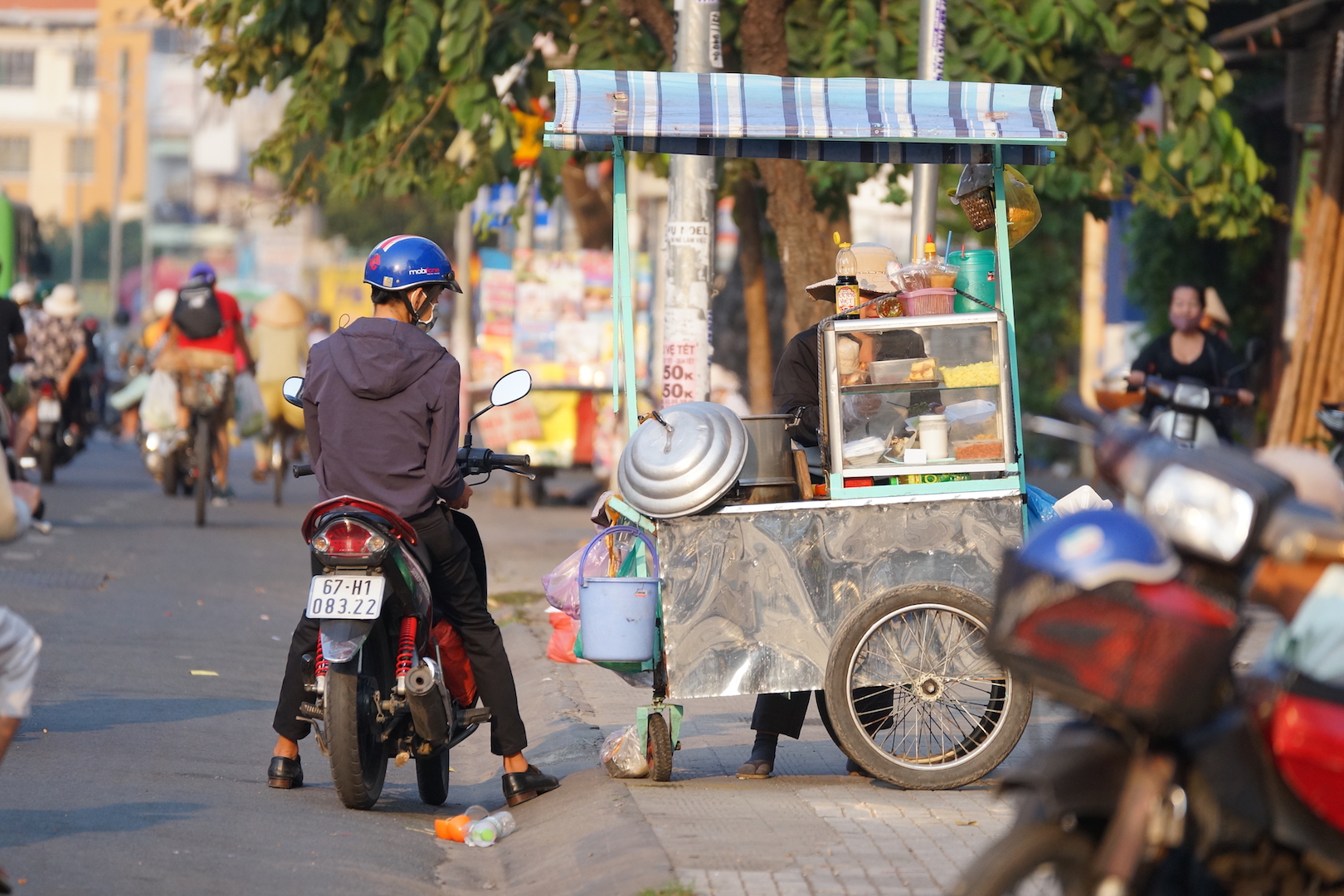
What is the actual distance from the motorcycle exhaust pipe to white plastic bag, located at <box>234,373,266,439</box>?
1106 cm

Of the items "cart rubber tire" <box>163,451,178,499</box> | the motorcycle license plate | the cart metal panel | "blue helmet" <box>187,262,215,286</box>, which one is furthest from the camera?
"cart rubber tire" <box>163,451,178,499</box>

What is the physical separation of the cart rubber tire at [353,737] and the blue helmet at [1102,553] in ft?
9.40

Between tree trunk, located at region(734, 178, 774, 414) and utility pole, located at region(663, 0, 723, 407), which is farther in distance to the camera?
tree trunk, located at region(734, 178, 774, 414)

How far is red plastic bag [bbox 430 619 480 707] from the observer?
636 centimetres

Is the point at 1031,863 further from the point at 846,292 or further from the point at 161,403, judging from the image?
the point at 161,403

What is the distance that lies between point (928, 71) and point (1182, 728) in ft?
20.3

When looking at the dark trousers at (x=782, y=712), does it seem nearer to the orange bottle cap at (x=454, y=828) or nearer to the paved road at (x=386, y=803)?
the paved road at (x=386, y=803)

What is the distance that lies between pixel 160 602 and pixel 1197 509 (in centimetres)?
877

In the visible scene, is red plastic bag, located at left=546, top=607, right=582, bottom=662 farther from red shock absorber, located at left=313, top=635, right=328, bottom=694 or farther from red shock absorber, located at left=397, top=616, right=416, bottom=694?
red shock absorber, located at left=313, top=635, right=328, bottom=694

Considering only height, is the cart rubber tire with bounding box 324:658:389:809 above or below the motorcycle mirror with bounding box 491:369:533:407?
below

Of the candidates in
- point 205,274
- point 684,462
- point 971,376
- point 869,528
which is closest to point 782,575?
point 869,528

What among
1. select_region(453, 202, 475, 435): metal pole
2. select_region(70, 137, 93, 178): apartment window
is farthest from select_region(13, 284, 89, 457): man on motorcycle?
select_region(70, 137, 93, 178): apartment window

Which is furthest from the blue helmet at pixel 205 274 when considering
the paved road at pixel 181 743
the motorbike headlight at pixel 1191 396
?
the motorbike headlight at pixel 1191 396

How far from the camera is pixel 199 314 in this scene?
1625 cm
